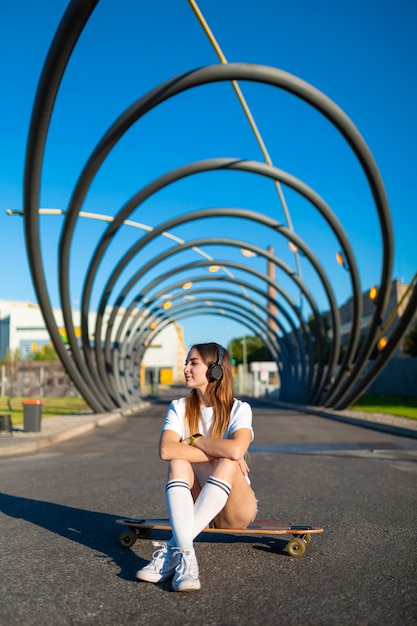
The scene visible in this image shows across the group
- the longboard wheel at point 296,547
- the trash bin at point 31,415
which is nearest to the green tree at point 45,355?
the trash bin at point 31,415

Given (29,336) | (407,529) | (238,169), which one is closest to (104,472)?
(407,529)

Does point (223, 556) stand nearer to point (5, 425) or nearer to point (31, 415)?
point (5, 425)

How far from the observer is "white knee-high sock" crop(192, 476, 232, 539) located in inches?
142

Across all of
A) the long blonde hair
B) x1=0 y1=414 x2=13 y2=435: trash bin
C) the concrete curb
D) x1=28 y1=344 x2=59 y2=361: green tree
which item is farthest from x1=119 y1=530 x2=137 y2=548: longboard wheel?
x1=28 y1=344 x2=59 y2=361: green tree

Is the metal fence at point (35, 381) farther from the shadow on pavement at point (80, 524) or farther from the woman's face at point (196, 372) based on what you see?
the woman's face at point (196, 372)

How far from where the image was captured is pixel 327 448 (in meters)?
12.1

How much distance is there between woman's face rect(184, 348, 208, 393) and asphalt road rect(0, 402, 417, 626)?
1.08m

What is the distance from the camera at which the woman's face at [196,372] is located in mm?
3979

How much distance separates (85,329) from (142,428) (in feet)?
16.8

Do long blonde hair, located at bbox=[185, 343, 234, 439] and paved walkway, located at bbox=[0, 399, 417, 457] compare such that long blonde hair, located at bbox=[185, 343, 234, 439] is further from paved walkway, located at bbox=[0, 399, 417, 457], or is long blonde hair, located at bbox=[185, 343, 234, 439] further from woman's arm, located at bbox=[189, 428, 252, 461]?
paved walkway, located at bbox=[0, 399, 417, 457]

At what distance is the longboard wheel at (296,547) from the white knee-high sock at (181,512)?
821mm

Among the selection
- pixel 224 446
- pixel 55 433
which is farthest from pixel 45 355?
pixel 224 446

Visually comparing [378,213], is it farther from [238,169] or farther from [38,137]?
[38,137]

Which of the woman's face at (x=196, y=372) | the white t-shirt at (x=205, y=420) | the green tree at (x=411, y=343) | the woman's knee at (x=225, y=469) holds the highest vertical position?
the green tree at (x=411, y=343)
